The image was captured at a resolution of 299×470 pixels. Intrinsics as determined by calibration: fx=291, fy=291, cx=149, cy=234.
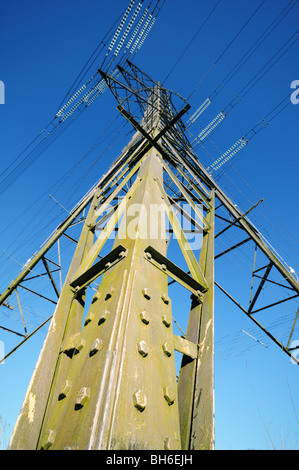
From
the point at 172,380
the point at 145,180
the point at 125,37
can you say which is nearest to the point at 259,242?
the point at 145,180

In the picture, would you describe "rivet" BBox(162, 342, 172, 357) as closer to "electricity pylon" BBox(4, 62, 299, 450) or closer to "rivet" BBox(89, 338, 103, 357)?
"electricity pylon" BBox(4, 62, 299, 450)

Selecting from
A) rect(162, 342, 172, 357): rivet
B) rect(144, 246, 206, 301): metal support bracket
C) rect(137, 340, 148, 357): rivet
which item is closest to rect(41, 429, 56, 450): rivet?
rect(137, 340, 148, 357): rivet

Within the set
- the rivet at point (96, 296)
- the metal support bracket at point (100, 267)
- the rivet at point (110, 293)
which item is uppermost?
the metal support bracket at point (100, 267)

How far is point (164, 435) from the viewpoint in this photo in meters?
1.43

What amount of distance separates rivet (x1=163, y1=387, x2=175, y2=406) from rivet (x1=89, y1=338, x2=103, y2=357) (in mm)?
425

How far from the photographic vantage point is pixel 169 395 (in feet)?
5.15

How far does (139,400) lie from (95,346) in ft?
1.17

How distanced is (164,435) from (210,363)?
777 millimetres

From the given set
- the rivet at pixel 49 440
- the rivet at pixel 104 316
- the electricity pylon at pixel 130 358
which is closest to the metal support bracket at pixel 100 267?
the electricity pylon at pixel 130 358

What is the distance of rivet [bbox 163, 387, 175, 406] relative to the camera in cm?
156

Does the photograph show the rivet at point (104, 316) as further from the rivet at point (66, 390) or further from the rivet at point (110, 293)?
the rivet at point (66, 390)

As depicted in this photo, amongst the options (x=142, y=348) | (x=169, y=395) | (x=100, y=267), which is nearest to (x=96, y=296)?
(x=100, y=267)

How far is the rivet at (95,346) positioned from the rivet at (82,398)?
20cm

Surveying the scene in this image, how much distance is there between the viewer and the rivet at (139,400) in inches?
54.3
